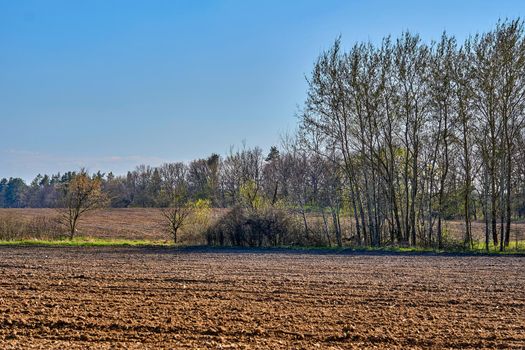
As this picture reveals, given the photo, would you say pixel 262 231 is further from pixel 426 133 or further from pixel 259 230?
pixel 426 133

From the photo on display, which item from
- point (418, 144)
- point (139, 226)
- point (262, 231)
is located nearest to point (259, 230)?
point (262, 231)

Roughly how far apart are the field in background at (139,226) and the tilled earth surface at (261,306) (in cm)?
1273

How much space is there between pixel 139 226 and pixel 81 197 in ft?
74.0

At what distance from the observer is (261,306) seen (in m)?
10.9

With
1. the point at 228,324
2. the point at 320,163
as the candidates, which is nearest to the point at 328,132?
the point at 320,163

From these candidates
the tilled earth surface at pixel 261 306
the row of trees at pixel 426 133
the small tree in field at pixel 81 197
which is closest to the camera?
the tilled earth surface at pixel 261 306

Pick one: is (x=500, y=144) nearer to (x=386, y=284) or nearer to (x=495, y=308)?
(x=386, y=284)

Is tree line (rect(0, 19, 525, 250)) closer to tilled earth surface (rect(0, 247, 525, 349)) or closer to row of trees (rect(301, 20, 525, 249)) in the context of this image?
→ row of trees (rect(301, 20, 525, 249))

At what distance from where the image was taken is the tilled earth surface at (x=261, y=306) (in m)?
8.30

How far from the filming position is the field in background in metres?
31.5

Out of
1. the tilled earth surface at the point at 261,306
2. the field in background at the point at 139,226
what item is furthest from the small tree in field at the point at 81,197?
the tilled earth surface at the point at 261,306

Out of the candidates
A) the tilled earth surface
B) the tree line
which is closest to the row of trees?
the tree line

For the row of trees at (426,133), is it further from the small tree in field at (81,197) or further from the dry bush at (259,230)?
the small tree in field at (81,197)

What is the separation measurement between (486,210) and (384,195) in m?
5.28
